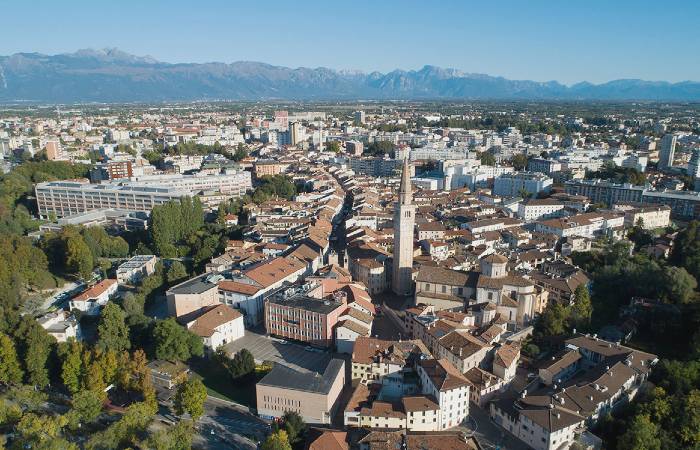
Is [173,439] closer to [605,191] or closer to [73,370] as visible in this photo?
[73,370]

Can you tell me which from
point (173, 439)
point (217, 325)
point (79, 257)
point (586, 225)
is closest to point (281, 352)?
point (217, 325)

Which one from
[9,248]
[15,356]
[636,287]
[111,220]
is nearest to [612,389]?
[636,287]

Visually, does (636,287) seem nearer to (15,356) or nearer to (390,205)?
(390,205)

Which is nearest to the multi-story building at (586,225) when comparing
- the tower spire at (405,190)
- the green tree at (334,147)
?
the tower spire at (405,190)

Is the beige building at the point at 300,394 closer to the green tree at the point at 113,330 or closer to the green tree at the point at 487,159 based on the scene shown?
the green tree at the point at 113,330

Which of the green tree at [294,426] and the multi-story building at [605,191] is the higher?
the multi-story building at [605,191]

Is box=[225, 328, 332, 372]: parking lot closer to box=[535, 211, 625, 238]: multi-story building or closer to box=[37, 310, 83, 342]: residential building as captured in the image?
box=[37, 310, 83, 342]: residential building
